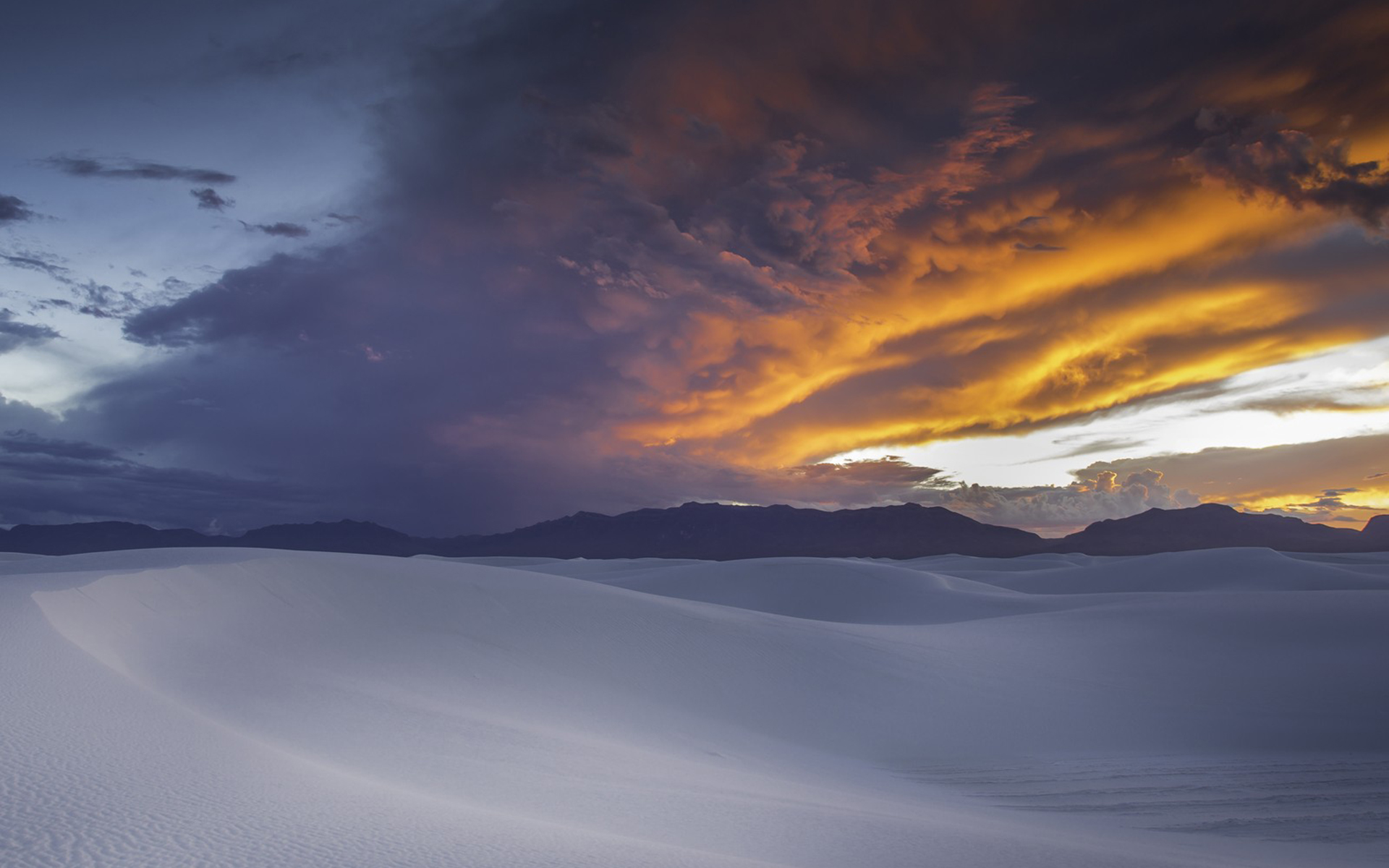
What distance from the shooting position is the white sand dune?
5430mm

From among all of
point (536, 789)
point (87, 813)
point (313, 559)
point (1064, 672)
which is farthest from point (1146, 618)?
point (87, 813)

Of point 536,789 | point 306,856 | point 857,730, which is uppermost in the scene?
point 306,856

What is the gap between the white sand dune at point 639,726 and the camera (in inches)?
214

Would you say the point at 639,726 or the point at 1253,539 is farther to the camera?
the point at 1253,539

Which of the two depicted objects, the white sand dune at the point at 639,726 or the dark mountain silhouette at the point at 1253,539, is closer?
the white sand dune at the point at 639,726

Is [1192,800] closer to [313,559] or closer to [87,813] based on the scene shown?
[87,813]

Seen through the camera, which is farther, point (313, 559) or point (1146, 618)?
point (1146, 618)

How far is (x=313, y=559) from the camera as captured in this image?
1648 cm

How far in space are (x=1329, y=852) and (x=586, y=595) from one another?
1344 cm

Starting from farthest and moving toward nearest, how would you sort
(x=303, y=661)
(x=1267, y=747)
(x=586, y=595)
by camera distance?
(x=586, y=595) < (x=1267, y=747) < (x=303, y=661)

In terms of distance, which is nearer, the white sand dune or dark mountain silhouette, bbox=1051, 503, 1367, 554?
the white sand dune

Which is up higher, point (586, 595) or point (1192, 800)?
point (586, 595)

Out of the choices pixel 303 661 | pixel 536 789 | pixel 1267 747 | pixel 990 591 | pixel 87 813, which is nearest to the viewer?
pixel 87 813

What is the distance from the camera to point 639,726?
37.4 ft
